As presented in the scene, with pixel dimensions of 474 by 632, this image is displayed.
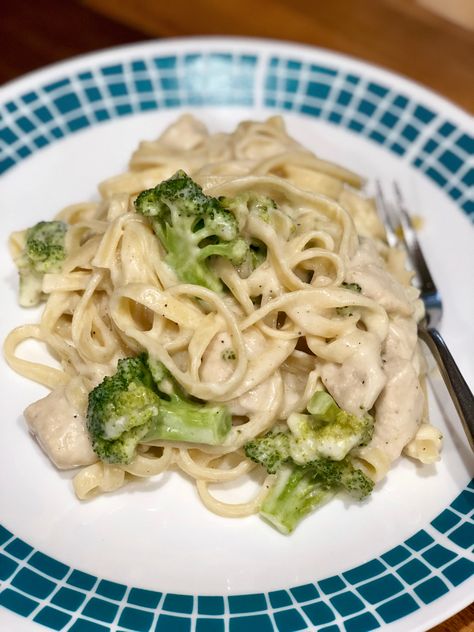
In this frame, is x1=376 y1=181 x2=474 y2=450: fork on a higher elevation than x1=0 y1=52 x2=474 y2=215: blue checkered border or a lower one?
lower

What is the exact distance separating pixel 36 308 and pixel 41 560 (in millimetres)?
1320

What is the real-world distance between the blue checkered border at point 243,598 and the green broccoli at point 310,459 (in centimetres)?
30

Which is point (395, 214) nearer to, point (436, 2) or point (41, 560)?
point (41, 560)

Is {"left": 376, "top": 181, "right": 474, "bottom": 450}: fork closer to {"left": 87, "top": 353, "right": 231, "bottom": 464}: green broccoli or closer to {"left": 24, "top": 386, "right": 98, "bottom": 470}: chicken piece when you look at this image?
{"left": 87, "top": 353, "right": 231, "bottom": 464}: green broccoli

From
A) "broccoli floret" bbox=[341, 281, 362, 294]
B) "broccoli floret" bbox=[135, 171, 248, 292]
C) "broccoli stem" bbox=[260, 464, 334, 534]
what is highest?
"broccoli floret" bbox=[135, 171, 248, 292]

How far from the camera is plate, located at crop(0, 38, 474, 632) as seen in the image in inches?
103

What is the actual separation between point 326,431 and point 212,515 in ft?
1.89

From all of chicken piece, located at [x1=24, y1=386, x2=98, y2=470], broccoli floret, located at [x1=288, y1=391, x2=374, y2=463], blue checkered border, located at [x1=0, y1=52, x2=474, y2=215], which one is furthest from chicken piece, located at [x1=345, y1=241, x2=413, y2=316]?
chicken piece, located at [x1=24, y1=386, x2=98, y2=470]

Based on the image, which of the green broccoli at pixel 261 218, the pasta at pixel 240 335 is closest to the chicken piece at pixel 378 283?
the pasta at pixel 240 335

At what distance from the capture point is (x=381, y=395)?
3.14m

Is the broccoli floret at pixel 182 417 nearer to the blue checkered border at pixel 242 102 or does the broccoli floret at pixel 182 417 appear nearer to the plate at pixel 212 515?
the plate at pixel 212 515

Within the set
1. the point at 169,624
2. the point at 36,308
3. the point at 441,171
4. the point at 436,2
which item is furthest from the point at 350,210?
the point at 436,2

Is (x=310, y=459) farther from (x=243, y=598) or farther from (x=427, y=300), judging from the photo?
(x=427, y=300)

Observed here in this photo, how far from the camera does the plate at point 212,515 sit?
2609mm
